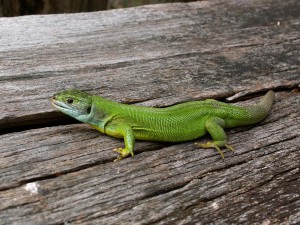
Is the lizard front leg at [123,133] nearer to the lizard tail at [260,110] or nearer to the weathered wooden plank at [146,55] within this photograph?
the weathered wooden plank at [146,55]

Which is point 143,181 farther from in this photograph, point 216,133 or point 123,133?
point 216,133

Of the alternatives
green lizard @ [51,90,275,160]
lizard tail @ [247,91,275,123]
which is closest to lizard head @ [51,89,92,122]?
green lizard @ [51,90,275,160]

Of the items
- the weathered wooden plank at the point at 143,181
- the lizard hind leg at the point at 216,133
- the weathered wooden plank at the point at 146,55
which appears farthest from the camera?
the weathered wooden plank at the point at 146,55

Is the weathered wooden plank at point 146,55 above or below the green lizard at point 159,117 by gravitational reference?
above

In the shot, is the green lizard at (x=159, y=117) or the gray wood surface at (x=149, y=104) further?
the green lizard at (x=159, y=117)

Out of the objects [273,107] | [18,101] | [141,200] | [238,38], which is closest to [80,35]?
[18,101]

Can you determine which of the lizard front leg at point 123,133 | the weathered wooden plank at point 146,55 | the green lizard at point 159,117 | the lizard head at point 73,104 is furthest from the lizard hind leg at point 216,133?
the lizard head at point 73,104
